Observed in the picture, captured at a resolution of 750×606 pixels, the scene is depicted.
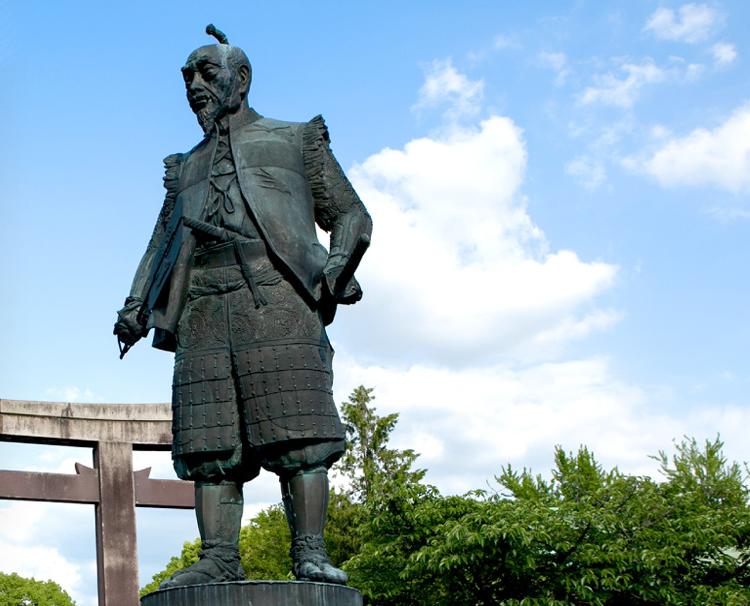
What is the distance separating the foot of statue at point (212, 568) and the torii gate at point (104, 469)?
10.7 meters

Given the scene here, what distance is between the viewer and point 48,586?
40688 millimetres

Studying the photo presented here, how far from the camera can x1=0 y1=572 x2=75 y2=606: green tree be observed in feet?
128

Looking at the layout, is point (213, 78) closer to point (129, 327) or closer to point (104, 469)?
point (129, 327)

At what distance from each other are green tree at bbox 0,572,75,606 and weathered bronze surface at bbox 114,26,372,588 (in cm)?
3786

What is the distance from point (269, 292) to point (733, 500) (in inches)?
759

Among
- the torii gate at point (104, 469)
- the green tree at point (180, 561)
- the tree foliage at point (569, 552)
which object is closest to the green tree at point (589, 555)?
the tree foliage at point (569, 552)

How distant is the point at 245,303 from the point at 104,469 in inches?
447

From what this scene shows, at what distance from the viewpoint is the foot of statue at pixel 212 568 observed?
4406 mm

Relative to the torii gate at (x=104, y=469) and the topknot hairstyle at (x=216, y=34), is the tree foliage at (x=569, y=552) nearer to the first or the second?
the torii gate at (x=104, y=469)

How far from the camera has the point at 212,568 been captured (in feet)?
14.9

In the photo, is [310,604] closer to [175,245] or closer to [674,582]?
[175,245]

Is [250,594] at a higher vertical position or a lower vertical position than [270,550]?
lower

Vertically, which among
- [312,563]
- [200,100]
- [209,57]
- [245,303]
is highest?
[209,57]

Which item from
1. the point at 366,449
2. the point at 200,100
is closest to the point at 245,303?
the point at 200,100
